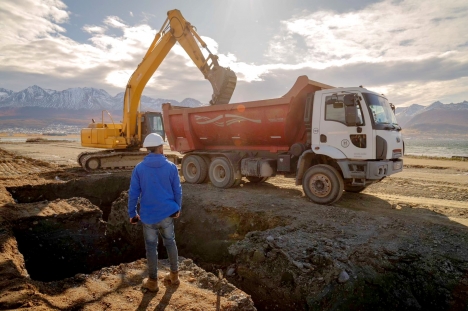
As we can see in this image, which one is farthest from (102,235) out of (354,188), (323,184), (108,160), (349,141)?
(108,160)

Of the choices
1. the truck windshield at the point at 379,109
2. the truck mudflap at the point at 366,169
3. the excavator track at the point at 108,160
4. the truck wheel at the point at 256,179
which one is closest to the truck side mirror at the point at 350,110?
the truck windshield at the point at 379,109

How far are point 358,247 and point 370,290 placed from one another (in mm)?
794

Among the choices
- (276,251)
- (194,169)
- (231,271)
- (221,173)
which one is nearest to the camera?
(276,251)

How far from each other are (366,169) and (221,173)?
15.6 feet

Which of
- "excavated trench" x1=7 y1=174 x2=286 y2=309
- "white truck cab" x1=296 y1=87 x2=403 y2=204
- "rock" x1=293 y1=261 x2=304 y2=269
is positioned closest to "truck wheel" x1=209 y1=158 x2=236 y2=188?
"excavated trench" x1=7 y1=174 x2=286 y2=309

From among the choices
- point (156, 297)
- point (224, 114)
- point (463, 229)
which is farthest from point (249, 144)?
point (156, 297)

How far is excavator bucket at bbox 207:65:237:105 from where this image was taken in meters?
10.5

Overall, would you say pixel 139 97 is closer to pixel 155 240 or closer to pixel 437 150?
pixel 155 240

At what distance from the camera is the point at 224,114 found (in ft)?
31.0

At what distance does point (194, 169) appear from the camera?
10.8 m

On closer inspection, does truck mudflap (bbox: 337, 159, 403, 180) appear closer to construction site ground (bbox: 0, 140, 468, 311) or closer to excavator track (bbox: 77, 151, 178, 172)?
construction site ground (bbox: 0, 140, 468, 311)

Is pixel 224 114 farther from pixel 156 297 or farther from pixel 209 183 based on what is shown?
pixel 156 297

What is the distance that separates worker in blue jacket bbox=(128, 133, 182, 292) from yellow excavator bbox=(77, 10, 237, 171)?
7.04m

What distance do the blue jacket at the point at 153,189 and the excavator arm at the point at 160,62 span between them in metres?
7.06
